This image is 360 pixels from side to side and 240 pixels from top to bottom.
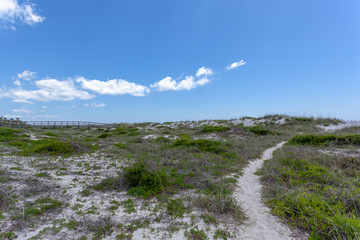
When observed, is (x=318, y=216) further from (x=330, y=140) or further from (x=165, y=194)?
(x=330, y=140)

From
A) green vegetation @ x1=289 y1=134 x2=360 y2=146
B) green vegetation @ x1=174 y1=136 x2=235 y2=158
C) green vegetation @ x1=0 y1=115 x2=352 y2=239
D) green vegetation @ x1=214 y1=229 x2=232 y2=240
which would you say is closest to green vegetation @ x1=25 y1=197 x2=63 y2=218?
green vegetation @ x1=0 y1=115 x2=352 y2=239

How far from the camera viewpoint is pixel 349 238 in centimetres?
281

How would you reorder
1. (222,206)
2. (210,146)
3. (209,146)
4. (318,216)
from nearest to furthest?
(318,216), (222,206), (210,146), (209,146)

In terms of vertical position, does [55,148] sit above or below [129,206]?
above

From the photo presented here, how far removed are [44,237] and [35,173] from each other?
15.3 feet

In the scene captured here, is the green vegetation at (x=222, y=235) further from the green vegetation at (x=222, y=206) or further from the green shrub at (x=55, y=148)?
the green shrub at (x=55, y=148)

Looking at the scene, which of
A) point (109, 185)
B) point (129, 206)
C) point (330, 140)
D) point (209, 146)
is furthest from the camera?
point (330, 140)

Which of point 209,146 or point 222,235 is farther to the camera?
point 209,146


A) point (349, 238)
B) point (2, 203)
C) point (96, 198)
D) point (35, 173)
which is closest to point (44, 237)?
point (96, 198)

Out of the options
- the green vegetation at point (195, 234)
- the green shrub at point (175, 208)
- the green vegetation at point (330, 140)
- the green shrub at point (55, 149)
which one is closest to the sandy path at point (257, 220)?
the green vegetation at point (195, 234)

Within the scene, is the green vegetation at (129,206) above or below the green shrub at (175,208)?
below

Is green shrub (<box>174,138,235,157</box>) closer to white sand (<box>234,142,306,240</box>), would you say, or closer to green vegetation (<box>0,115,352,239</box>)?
green vegetation (<box>0,115,352,239</box>)

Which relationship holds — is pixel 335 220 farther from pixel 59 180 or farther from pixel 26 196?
pixel 59 180

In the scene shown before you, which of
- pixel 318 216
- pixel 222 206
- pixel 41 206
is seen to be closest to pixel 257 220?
pixel 222 206
